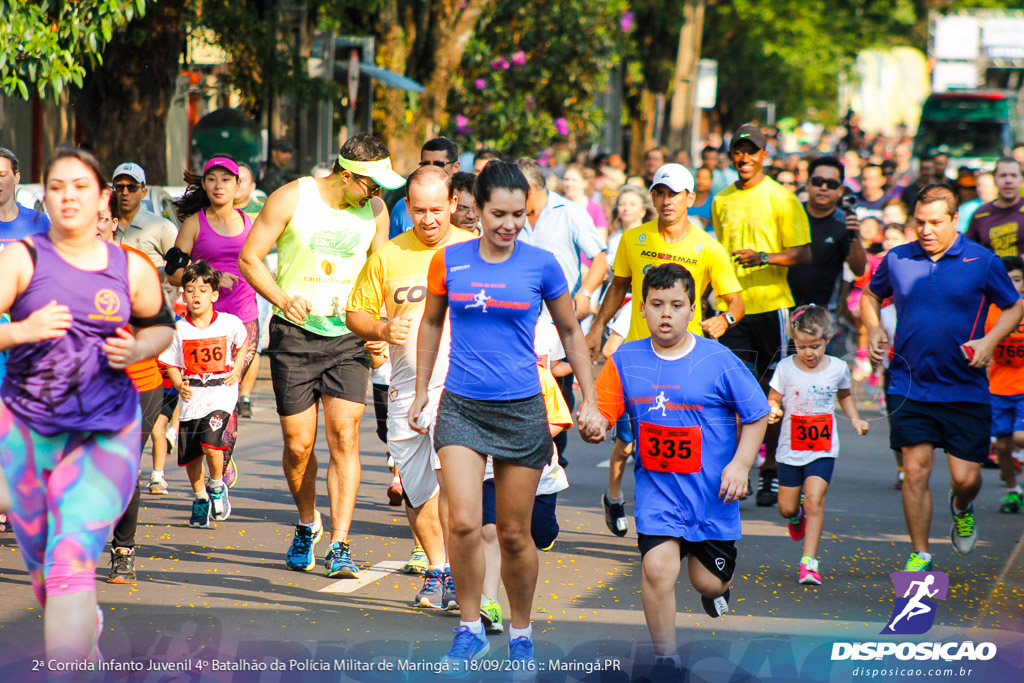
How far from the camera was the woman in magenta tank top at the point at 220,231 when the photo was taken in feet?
27.8

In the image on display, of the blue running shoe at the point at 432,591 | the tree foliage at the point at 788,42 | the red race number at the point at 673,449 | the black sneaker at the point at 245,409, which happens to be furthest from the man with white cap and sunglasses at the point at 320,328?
the tree foliage at the point at 788,42

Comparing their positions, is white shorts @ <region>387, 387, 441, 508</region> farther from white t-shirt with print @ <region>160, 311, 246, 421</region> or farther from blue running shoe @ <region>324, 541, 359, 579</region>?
white t-shirt with print @ <region>160, 311, 246, 421</region>

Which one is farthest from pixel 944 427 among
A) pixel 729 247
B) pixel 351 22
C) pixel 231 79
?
pixel 351 22

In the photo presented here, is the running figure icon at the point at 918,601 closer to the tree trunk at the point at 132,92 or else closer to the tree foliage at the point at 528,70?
the tree trunk at the point at 132,92

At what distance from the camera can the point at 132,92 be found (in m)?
14.1

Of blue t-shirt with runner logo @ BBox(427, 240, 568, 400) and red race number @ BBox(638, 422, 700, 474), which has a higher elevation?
blue t-shirt with runner logo @ BBox(427, 240, 568, 400)

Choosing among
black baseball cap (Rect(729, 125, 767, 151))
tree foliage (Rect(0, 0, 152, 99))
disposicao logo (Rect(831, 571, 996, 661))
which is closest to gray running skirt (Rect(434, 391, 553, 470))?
disposicao logo (Rect(831, 571, 996, 661))

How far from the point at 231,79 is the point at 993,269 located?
484 inches

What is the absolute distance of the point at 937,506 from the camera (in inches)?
361

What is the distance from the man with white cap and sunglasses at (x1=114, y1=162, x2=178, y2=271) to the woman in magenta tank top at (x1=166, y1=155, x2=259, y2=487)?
0.12 meters

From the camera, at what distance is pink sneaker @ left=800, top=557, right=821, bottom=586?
684 cm

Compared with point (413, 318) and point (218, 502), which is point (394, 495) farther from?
point (413, 318)

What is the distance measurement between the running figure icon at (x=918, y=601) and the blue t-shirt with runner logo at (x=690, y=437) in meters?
1.41

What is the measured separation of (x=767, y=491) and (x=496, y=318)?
4.43 meters
